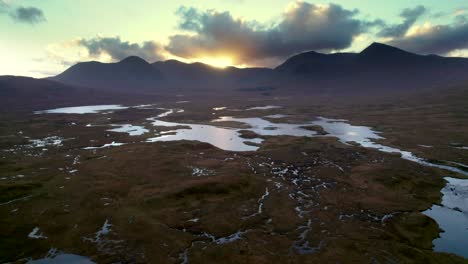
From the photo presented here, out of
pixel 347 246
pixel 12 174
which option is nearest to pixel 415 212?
pixel 347 246

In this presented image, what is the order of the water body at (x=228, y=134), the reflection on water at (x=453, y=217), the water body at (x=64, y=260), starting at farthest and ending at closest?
1. the water body at (x=228, y=134)
2. the reflection on water at (x=453, y=217)
3. the water body at (x=64, y=260)

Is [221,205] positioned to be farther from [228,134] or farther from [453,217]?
[228,134]

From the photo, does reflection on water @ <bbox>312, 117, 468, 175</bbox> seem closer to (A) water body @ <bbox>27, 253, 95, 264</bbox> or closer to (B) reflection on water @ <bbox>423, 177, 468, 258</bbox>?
(B) reflection on water @ <bbox>423, 177, 468, 258</bbox>

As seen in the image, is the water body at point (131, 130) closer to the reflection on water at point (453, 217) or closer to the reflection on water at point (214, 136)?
the reflection on water at point (214, 136)

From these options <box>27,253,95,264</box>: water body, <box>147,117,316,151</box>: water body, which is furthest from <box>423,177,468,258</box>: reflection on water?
<box>147,117,316,151</box>: water body

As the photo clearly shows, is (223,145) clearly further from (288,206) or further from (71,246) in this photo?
(71,246)

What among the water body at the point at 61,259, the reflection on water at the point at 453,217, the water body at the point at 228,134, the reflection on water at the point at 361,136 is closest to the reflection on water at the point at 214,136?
the water body at the point at 228,134
